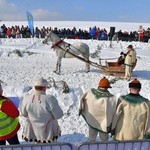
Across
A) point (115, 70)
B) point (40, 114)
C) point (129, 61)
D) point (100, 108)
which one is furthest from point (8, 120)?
point (115, 70)

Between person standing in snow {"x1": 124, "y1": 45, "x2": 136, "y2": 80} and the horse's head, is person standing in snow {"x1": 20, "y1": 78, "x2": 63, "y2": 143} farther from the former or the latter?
the horse's head

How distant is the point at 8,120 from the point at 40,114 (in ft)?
1.73

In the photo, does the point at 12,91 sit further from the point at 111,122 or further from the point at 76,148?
the point at 76,148

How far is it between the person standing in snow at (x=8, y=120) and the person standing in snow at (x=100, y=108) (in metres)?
1.21

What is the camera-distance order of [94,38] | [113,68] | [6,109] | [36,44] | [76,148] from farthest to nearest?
1. [94,38]
2. [36,44]
3. [113,68]
4. [6,109]
5. [76,148]

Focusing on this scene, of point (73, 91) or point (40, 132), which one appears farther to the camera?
point (73, 91)

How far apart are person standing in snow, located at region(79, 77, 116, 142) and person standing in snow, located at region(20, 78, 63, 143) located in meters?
0.56

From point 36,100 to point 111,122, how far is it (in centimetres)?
134

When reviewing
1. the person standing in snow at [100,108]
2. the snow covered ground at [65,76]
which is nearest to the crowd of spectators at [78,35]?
the snow covered ground at [65,76]

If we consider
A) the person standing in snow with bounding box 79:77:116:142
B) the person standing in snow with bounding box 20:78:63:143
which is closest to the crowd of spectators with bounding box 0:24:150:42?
the person standing in snow with bounding box 79:77:116:142

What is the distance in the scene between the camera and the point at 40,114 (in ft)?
19.0

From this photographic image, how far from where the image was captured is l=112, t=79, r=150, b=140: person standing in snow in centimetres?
560

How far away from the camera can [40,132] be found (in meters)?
5.99

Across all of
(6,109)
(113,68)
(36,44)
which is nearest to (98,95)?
(6,109)
